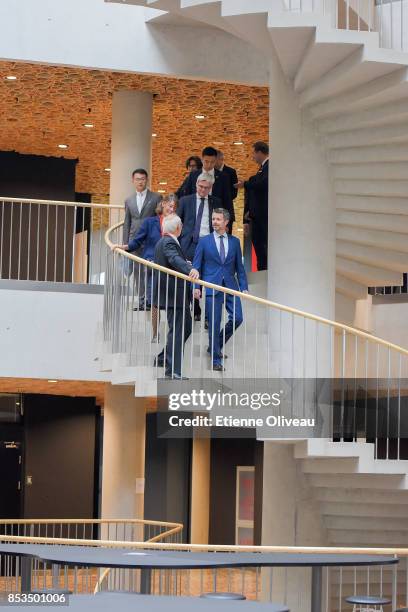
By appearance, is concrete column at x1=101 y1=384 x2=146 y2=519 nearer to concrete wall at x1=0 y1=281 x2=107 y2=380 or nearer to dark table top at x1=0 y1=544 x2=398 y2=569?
concrete wall at x1=0 y1=281 x2=107 y2=380

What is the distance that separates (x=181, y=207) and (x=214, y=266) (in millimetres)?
1132

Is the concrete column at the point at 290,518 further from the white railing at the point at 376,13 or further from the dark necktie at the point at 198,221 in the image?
the white railing at the point at 376,13

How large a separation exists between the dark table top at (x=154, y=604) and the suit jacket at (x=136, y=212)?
6545 mm

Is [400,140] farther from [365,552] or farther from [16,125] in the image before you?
[16,125]

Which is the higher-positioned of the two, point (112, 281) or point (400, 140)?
point (400, 140)

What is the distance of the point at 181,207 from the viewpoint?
38.7 feet

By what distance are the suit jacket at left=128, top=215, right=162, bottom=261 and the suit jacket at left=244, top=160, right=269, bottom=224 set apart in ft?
5.08

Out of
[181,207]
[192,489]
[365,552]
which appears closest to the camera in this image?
[365,552]

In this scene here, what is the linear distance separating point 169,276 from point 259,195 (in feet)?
7.36

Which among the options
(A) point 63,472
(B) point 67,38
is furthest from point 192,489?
(B) point 67,38

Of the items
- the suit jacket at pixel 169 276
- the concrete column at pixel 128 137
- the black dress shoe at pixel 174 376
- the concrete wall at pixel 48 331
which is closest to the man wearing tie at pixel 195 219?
the suit jacket at pixel 169 276

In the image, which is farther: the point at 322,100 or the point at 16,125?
the point at 16,125

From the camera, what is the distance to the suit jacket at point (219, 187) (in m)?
12.3

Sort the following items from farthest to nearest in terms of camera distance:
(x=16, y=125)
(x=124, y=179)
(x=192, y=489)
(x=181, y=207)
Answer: (x=192, y=489) < (x=16, y=125) < (x=124, y=179) < (x=181, y=207)
